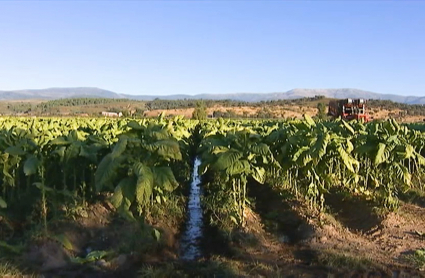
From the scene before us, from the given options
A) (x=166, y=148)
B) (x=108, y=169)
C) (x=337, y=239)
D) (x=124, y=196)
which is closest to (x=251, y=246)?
(x=337, y=239)

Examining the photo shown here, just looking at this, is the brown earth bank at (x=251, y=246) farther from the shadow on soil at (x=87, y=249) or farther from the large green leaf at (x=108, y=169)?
the large green leaf at (x=108, y=169)

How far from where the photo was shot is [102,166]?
613cm

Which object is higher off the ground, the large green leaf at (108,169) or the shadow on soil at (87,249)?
the large green leaf at (108,169)

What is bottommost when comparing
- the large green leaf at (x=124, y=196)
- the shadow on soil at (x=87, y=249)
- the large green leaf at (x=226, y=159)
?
the shadow on soil at (x=87, y=249)

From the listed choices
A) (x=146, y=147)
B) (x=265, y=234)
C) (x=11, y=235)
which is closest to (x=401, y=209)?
(x=265, y=234)

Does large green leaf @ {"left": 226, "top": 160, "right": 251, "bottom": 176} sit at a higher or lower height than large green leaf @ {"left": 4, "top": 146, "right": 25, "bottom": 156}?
lower

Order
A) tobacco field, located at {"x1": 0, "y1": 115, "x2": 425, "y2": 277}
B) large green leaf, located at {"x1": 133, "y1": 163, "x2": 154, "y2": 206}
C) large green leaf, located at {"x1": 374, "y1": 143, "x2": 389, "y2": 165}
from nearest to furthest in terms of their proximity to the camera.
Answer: large green leaf, located at {"x1": 133, "y1": 163, "x2": 154, "y2": 206}
tobacco field, located at {"x1": 0, "y1": 115, "x2": 425, "y2": 277}
large green leaf, located at {"x1": 374, "y1": 143, "x2": 389, "y2": 165}

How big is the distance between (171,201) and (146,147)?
237 cm

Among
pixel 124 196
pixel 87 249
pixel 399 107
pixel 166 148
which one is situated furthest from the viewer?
pixel 399 107

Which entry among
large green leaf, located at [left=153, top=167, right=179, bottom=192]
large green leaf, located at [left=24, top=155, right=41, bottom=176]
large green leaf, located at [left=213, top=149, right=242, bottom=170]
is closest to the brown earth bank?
large green leaf, located at [left=153, top=167, right=179, bottom=192]

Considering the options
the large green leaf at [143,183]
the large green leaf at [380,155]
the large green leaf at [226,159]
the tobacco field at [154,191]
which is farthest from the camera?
the large green leaf at [380,155]

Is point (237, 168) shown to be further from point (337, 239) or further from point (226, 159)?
point (337, 239)

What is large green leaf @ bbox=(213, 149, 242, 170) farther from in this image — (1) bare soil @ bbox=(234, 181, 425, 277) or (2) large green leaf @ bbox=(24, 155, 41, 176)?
(2) large green leaf @ bbox=(24, 155, 41, 176)

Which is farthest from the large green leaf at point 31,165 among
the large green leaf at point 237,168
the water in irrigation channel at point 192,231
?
the large green leaf at point 237,168
